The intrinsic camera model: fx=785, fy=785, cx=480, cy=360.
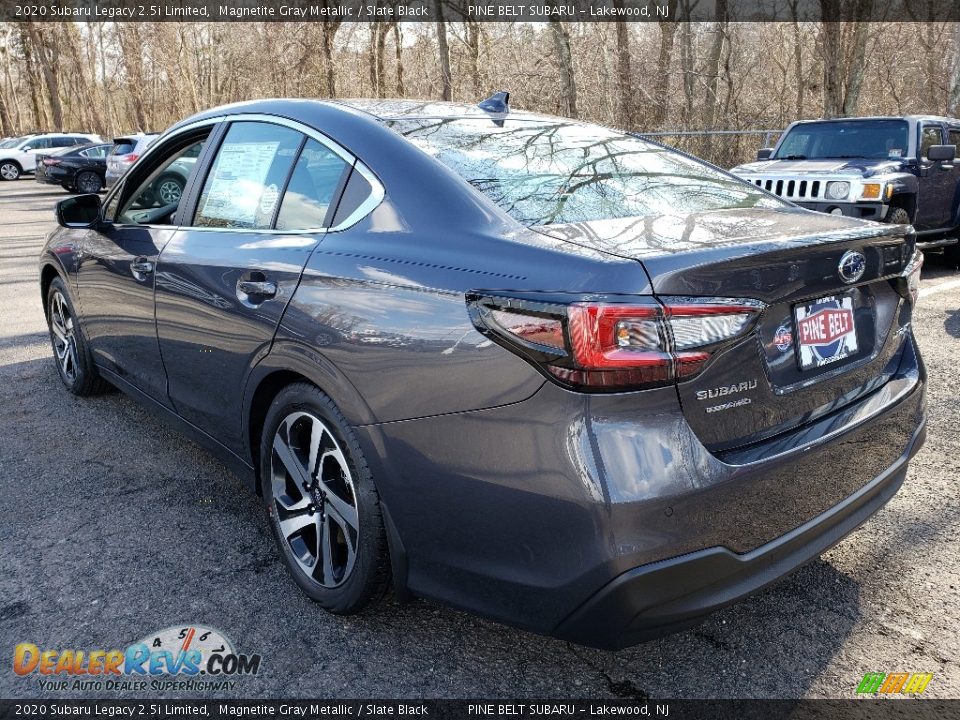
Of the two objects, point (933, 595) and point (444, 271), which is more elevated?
point (444, 271)

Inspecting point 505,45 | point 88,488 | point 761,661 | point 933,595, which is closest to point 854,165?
point 933,595

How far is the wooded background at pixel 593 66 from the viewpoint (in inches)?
915

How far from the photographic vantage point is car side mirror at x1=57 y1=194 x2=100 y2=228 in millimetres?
4195

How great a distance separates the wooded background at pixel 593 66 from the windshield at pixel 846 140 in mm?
9500

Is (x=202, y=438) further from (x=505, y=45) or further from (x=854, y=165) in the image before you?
(x=505, y=45)

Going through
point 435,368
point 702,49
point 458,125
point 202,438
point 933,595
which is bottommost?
point 933,595

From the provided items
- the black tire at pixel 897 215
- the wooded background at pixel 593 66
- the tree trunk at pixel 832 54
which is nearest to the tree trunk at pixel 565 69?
the wooded background at pixel 593 66

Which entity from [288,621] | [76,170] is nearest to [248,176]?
[288,621]

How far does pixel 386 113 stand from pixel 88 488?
2.22m

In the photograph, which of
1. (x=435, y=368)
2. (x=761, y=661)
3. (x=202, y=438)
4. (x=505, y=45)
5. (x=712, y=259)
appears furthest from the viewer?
(x=505, y=45)

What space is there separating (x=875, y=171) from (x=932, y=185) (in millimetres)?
1045

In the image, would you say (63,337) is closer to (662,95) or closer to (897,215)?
(897,215)

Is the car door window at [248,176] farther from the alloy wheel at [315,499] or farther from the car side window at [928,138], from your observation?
the car side window at [928,138]

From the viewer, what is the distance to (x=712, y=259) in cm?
191
